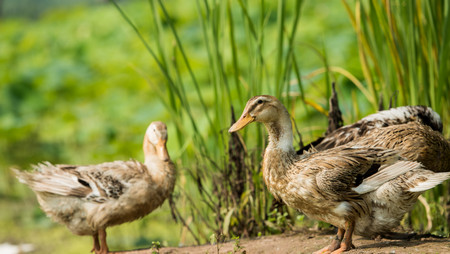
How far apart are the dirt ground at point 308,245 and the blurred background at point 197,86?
147 mm

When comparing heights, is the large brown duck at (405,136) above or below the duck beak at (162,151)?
below

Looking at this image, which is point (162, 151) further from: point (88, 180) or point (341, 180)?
point (341, 180)

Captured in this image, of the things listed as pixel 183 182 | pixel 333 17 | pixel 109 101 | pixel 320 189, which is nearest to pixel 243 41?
pixel 333 17

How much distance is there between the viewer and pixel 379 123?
170 inches

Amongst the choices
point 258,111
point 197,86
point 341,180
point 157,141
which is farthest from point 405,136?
point 157,141

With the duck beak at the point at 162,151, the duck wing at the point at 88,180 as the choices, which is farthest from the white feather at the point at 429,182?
the duck wing at the point at 88,180

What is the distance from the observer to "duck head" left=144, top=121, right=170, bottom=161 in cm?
432

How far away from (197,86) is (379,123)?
1334 millimetres

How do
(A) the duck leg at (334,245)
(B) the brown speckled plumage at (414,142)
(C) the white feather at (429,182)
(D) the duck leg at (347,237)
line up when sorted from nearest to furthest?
(C) the white feather at (429,182), (D) the duck leg at (347,237), (A) the duck leg at (334,245), (B) the brown speckled plumage at (414,142)

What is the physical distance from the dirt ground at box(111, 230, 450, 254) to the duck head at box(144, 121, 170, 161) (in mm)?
658

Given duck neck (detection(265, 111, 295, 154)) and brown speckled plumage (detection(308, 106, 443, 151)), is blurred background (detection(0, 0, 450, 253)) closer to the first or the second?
brown speckled plumage (detection(308, 106, 443, 151))

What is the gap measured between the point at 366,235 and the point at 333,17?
662 centimetres

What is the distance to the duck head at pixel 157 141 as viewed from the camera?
14.2ft

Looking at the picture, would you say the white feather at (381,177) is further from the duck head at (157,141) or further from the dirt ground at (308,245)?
the duck head at (157,141)
